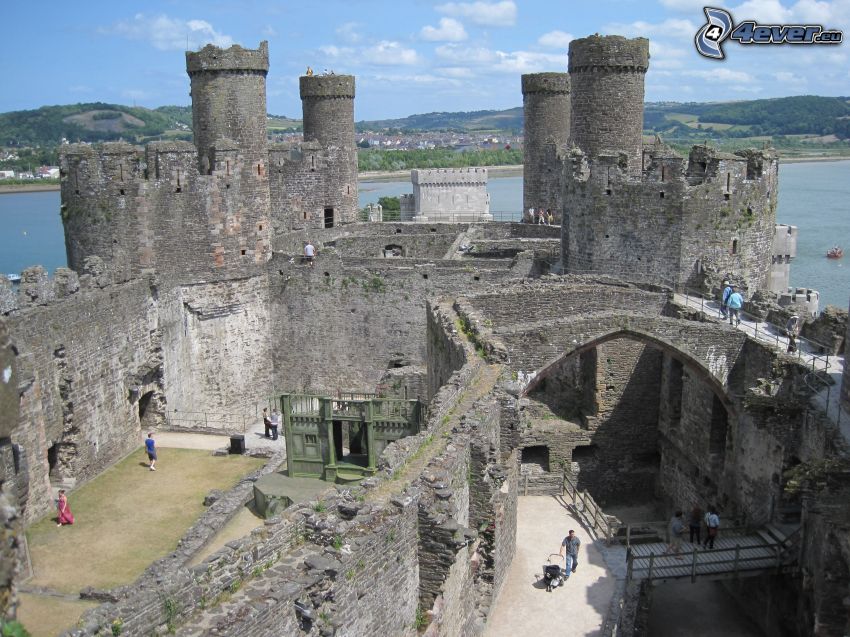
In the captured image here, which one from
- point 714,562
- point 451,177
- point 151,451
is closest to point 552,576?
point 714,562

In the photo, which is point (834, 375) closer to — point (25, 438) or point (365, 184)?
point (25, 438)

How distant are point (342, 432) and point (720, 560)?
5701 mm

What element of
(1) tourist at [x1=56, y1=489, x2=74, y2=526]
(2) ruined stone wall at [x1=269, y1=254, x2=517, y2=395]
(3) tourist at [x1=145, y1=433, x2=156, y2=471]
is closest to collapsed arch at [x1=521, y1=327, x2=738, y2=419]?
(2) ruined stone wall at [x1=269, y1=254, x2=517, y2=395]

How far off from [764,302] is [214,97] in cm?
1321

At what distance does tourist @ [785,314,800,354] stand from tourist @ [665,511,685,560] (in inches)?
115

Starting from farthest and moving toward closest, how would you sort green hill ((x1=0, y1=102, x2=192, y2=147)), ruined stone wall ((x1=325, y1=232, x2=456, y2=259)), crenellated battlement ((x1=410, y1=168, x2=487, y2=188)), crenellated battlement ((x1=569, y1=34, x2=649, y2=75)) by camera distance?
green hill ((x1=0, y1=102, x2=192, y2=147)) < crenellated battlement ((x1=410, y1=168, x2=487, y2=188)) < ruined stone wall ((x1=325, y1=232, x2=456, y2=259)) < crenellated battlement ((x1=569, y1=34, x2=649, y2=75))

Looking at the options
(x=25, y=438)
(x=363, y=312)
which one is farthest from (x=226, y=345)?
(x=25, y=438)

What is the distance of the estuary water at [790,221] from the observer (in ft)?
155

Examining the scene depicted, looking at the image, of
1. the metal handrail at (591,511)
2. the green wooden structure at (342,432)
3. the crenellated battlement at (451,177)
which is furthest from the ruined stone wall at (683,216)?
the crenellated battlement at (451,177)

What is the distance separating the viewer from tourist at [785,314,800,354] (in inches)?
531

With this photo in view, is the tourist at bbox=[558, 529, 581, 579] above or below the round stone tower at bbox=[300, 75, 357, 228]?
below

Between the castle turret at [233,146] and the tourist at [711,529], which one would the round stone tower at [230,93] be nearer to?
the castle turret at [233,146]

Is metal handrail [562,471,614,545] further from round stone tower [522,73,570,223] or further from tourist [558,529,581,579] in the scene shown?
round stone tower [522,73,570,223]

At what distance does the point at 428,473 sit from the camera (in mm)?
8414
